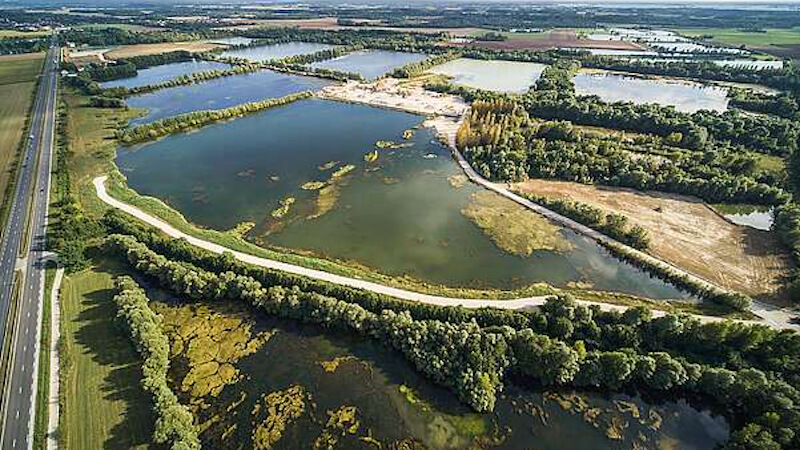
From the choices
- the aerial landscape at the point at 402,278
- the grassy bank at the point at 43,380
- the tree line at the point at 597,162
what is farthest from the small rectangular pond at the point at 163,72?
the grassy bank at the point at 43,380

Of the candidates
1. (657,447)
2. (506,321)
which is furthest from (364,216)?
(657,447)

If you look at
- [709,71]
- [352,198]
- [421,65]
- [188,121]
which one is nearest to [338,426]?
[352,198]

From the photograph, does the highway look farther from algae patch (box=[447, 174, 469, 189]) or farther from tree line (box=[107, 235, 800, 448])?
algae patch (box=[447, 174, 469, 189])

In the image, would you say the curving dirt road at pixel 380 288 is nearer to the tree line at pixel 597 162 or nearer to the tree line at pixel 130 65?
the tree line at pixel 597 162

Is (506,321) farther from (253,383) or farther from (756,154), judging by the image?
(756,154)

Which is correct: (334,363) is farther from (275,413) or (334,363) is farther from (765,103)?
(765,103)

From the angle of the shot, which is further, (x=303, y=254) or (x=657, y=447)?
(x=303, y=254)

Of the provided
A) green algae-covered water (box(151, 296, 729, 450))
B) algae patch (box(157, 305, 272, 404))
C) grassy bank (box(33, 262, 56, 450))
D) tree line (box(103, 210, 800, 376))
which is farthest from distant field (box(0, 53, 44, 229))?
tree line (box(103, 210, 800, 376))
